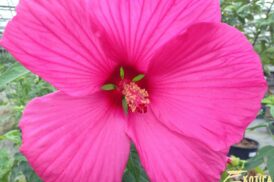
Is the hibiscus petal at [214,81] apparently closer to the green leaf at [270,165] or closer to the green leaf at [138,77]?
the green leaf at [138,77]

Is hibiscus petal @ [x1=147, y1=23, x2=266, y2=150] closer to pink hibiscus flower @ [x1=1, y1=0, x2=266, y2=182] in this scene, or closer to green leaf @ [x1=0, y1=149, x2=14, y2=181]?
pink hibiscus flower @ [x1=1, y1=0, x2=266, y2=182]

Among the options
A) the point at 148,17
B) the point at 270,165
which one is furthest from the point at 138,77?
the point at 270,165

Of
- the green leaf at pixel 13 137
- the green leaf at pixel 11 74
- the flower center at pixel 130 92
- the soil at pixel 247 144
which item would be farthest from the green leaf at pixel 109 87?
the soil at pixel 247 144

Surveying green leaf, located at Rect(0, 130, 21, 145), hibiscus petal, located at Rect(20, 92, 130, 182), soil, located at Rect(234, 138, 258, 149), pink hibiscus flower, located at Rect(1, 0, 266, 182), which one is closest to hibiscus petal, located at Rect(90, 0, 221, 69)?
pink hibiscus flower, located at Rect(1, 0, 266, 182)

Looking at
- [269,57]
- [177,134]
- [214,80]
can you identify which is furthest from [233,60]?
[269,57]

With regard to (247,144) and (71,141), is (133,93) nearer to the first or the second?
(71,141)

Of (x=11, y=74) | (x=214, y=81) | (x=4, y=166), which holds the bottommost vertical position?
(x=4, y=166)

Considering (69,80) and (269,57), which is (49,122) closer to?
(69,80)
